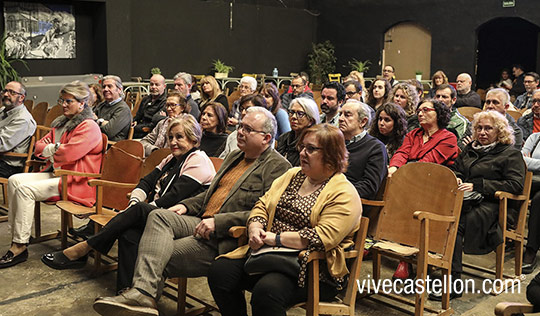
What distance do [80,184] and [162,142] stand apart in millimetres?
1125

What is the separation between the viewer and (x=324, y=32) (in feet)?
52.3

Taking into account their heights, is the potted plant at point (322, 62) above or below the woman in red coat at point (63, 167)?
above

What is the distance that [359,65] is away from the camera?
582 inches

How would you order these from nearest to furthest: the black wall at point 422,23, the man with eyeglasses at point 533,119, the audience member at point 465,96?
the man with eyeglasses at point 533,119, the audience member at point 465,96, the black wall at point 422,23

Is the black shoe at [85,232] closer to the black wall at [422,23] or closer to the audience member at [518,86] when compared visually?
the audience member at [518,86]

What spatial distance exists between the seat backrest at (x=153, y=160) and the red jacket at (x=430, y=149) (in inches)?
→ 64.6

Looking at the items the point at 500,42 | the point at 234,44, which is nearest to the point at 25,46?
the point at 234,44

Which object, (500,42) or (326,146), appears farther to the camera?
(500,42)

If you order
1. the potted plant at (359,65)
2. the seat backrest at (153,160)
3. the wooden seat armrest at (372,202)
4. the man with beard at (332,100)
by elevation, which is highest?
the potted plant at (359,65)

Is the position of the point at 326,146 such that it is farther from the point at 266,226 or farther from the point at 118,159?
the point at 118,159

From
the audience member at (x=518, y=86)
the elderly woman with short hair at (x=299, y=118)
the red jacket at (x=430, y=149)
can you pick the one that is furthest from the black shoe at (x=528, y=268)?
the audience member at (x=518, y=86)

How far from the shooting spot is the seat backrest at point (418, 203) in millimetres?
3281

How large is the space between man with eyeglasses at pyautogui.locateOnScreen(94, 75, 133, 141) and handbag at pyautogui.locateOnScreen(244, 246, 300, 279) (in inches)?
125

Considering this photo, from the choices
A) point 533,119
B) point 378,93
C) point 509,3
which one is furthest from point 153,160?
point 509,3
